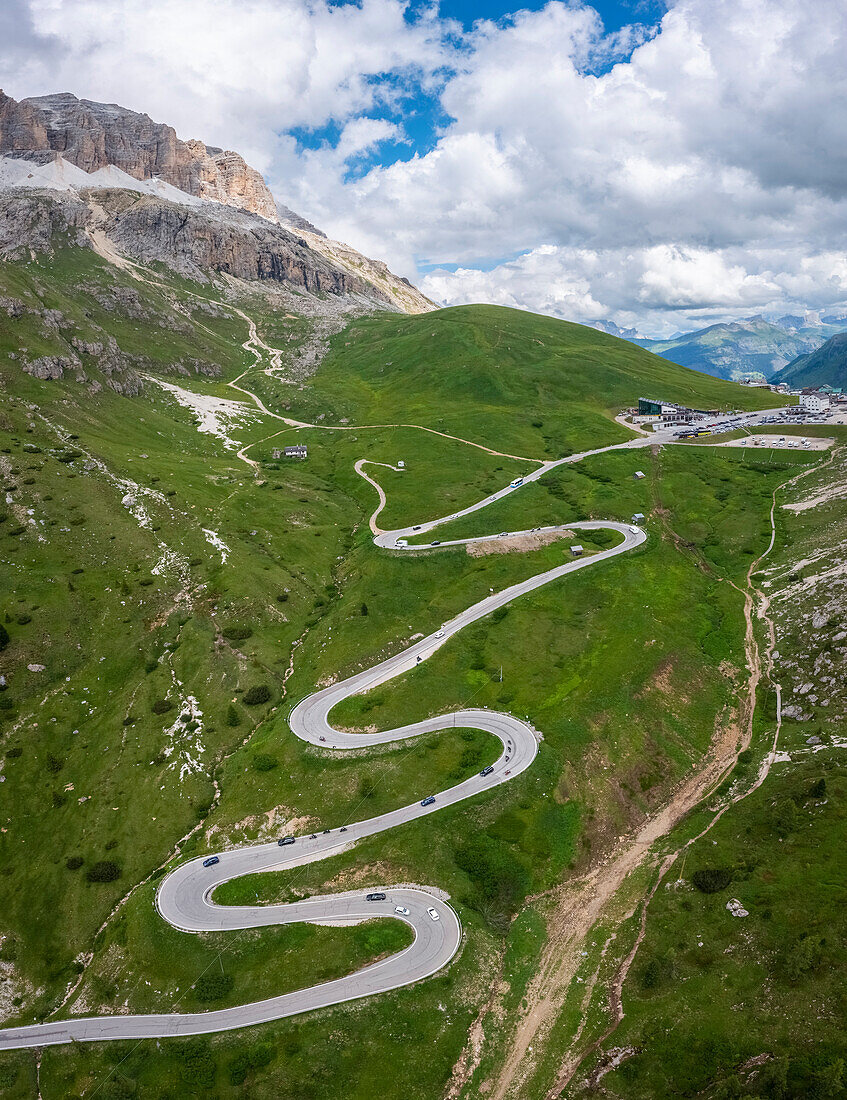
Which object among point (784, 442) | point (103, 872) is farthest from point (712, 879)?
point (784, 442)

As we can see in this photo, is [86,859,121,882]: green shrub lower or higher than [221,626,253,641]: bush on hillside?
lower

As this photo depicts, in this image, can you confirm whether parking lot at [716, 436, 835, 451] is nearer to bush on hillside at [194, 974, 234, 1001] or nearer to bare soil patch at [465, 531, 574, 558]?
bare soil patch at [465, 531, 574, 558]

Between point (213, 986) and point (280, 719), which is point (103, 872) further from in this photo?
point (280, 719)

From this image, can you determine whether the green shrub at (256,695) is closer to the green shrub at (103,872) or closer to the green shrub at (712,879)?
the green shrub at (103,872)

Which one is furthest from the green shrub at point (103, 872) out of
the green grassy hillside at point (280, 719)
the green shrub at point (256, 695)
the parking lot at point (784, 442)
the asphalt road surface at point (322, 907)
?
the parking lot at point (784, 442)

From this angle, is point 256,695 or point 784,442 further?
point 784,442

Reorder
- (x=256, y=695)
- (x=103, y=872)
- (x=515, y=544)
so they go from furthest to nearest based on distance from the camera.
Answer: (x=515, y=544) → (x=256, y=695) → (x=103, y=872)

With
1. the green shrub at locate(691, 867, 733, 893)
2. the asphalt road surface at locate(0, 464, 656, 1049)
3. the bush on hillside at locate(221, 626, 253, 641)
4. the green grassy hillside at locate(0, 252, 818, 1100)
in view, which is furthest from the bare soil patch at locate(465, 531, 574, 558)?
the green shrub at locate(691, 867, 733, 893)
